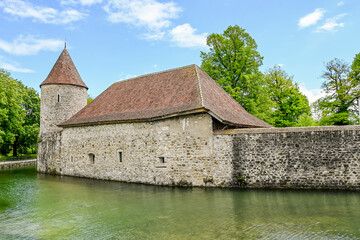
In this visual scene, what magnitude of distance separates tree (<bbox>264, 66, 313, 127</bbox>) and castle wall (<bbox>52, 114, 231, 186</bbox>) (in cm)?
1424

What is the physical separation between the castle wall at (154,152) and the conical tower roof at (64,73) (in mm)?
5699

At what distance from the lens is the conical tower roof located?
21391 millimetres

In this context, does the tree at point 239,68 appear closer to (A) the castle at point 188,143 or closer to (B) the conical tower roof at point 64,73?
(A) the castle at point 188,143

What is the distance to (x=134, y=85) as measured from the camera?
60.9ft

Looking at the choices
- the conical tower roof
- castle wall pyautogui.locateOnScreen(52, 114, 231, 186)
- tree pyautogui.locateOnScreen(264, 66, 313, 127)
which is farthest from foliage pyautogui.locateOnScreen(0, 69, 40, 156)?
tree pyautogui.locateOnScreen(264, 66, 313, 127)

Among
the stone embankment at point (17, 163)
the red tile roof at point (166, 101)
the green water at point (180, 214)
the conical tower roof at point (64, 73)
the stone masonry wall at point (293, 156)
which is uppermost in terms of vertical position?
the conical tower roof at point (64, 73)

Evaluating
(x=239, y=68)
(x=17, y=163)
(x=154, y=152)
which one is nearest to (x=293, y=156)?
(x=154, y=152)

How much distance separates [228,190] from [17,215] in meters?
7.88

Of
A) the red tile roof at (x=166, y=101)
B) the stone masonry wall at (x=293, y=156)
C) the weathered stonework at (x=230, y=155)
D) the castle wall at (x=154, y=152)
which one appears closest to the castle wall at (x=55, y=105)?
the red tile roof at (x=166, y=101)

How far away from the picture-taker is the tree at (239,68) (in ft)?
65.1

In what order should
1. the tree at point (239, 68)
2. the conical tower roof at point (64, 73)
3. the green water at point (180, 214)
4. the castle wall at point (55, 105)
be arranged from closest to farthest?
the green water at point (180, 214), the tree at point (239, 68), the castle wall at point (55, 105), the conical tower roof at point (64, 73)

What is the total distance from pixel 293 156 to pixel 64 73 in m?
18.5

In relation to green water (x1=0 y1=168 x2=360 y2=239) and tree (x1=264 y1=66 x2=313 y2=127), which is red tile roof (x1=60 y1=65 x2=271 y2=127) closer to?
green water (x1=0 y1=168 x2=360 y2=239)

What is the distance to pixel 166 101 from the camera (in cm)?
1480
